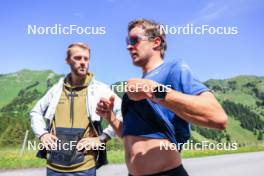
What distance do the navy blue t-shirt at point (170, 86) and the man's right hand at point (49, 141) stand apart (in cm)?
171

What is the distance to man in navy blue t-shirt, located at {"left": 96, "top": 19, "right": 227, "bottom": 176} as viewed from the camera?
2.23 metres

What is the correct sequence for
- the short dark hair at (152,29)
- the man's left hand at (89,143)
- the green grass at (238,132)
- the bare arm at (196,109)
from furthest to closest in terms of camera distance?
1. the green grass at (238,132)
2. the man's left hand at (89,143)
3. the short dark hair at (152,29)
4. the bare arm at (196,109)

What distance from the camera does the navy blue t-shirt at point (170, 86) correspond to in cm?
250

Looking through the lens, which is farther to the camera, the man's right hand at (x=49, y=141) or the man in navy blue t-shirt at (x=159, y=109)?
the man's right hand at (x=49, y=141)

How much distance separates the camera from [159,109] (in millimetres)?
2557

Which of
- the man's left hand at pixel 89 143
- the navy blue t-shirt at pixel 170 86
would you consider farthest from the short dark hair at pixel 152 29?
the man's left hand at pixel 89 143

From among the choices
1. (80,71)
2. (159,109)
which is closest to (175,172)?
(159,109)

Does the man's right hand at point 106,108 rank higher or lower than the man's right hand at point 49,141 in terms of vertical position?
higher

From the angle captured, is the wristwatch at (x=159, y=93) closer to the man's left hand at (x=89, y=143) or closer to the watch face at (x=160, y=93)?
the watch face at (x=160, y=93)

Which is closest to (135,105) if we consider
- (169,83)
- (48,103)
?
(169,83)

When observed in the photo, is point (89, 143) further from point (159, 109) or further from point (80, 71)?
point (159, 109)

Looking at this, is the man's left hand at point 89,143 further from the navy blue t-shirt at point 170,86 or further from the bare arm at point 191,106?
the bare arm at point 191,106

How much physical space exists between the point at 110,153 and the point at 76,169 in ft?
54.4

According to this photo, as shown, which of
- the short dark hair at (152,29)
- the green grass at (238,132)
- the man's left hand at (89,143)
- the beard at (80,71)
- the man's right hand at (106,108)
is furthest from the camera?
the green grass at (238,132)
